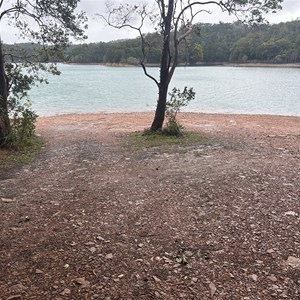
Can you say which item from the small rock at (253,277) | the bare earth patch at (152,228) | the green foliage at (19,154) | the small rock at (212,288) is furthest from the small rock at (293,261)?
the green foliage at (19,154)

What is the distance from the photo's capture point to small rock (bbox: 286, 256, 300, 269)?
12.2 feet

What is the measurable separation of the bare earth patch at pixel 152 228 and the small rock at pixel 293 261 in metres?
0.02

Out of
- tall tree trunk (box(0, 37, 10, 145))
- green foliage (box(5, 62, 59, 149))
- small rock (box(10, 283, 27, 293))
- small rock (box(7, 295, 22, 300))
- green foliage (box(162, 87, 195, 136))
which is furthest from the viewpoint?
green foliage (box(162, 87, 195, 136))

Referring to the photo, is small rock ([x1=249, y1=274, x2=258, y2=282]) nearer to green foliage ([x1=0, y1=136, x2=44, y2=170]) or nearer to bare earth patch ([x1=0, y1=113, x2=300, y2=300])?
bare earth patch ([x1=0, y1=113, x2=300, y2=300])

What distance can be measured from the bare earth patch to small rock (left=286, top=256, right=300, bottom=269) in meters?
0.02

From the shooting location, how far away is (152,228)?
4.57m

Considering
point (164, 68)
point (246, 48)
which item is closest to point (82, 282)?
point (164, 68)

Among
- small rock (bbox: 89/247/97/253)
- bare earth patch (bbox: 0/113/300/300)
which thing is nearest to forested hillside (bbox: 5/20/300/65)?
bare earth patch (bbox: 0/113/300/300)

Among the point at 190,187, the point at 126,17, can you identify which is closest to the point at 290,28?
the point at 126,17

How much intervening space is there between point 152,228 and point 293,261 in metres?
1.76

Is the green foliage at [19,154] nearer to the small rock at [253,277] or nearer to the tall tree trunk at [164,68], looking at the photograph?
the tall tree trunk at [164,68]

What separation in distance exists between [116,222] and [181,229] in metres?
0.92

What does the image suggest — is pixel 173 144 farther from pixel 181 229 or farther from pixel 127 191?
pixel 181 229

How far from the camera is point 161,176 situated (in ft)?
22.8
